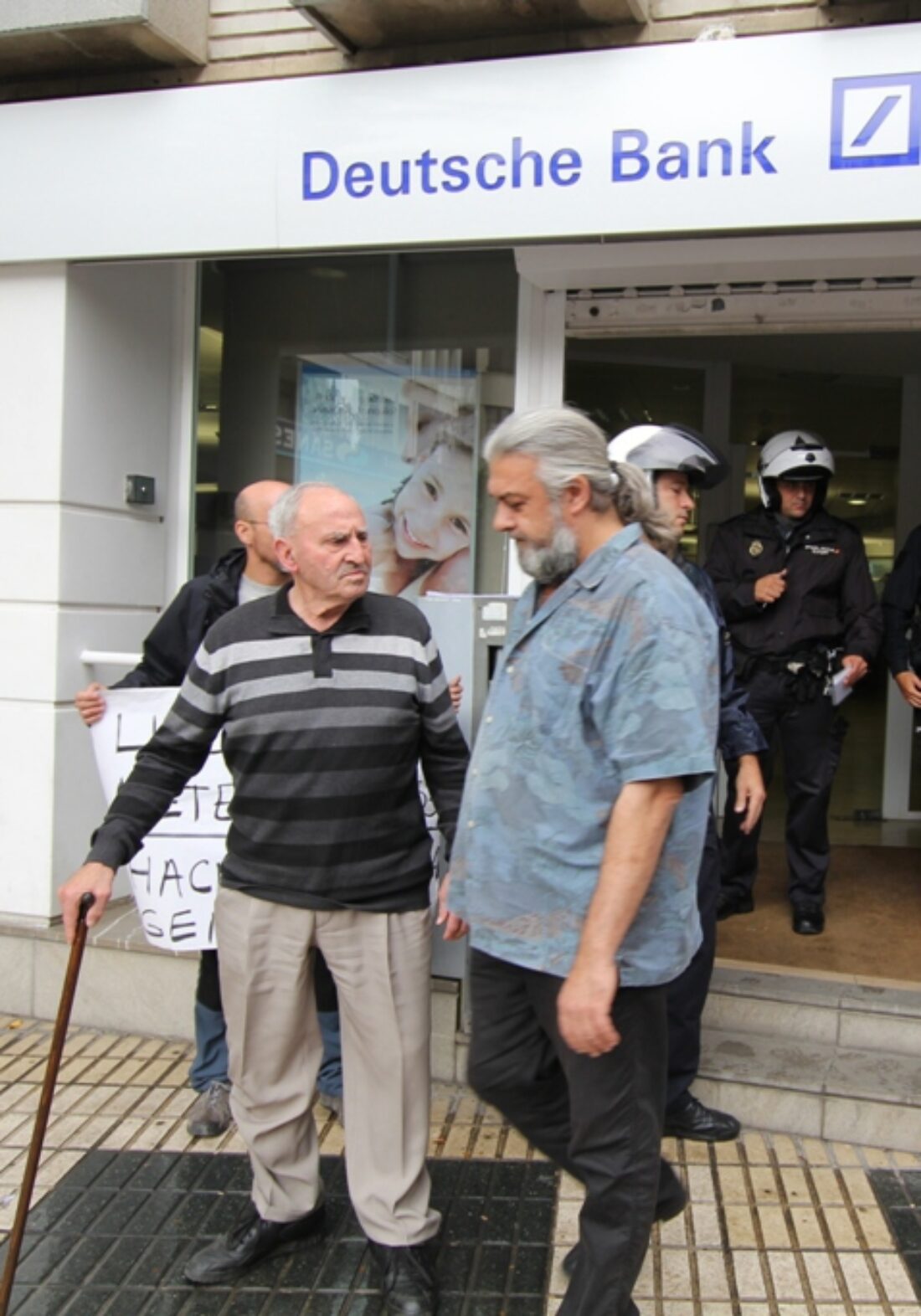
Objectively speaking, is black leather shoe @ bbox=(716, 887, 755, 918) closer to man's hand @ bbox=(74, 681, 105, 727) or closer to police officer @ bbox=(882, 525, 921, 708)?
police officer @ bbox=(882, 525, 921, 708)

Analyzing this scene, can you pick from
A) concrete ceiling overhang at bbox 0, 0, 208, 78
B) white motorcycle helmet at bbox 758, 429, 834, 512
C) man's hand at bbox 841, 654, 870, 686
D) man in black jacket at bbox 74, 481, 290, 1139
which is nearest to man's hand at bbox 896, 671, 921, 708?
man's hand at bbox 841, 654, 870, 686

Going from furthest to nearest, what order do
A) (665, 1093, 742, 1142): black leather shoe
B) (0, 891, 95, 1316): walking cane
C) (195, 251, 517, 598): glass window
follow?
(195, 251, 517, 598): glass window
(665, 1093, 742, 1142): black leather shoe
(0, 891, 95, 1316): walking cane

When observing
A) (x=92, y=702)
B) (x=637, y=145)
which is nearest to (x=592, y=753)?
(x=92, y=702)

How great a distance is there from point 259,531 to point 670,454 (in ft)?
4.01

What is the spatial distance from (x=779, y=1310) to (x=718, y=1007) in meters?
1.29

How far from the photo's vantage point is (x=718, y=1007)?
13.4 feet

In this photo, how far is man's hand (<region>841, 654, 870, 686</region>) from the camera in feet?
15.3

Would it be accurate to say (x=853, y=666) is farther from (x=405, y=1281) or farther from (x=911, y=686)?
(x=405, y=1281)

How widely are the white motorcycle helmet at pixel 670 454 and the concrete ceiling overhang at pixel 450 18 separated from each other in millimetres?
1554

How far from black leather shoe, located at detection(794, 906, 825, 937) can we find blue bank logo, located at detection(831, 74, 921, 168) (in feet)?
8.83

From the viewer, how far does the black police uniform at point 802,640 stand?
473 cm

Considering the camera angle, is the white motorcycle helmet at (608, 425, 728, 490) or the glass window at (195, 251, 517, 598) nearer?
the white motorcycle helmet at (608, 425, 728, 490)

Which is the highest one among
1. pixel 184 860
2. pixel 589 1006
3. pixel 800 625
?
pixel 800 625

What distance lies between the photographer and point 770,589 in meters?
4.74
